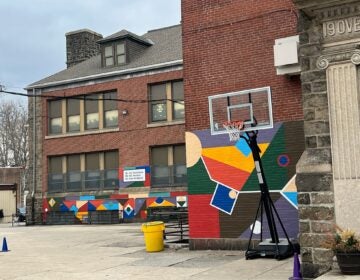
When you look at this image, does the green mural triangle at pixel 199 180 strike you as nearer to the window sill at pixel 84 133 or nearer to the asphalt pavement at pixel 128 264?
the asphalt pavement at pixel 128 264

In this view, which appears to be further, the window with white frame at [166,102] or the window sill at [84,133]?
the window sill at [84,133]

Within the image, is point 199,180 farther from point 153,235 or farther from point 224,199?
point 153,235

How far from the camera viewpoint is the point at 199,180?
14711mm

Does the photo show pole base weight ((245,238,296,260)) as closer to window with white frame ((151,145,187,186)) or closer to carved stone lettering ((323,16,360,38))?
carved stone lettering ((323,16,360,38))

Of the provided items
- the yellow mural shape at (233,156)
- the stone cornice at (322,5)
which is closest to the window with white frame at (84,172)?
the yellow mural shape at (233,156)

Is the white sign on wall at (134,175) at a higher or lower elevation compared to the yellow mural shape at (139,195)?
higher

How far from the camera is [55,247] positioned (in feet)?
57.7

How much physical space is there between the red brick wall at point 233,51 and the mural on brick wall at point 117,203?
13877mm

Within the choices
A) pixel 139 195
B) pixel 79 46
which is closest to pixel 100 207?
pixel 139 195

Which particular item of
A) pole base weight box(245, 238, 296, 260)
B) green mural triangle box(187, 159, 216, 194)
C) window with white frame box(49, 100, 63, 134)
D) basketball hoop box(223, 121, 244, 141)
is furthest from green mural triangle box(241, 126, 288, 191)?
window with white frame box(49, 100, 63, 134)

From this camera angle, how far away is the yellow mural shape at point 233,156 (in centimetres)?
1394

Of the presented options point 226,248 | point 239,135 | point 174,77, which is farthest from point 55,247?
point 174,77

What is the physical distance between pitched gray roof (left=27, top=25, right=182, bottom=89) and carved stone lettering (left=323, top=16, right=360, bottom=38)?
1996cm

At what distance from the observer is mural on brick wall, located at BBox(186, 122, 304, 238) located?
13.5 metres
